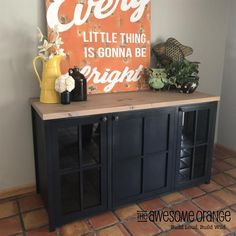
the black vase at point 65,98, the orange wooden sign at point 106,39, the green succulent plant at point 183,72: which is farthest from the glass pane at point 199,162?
the black vase at point 65,98

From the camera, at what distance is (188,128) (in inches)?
82.5

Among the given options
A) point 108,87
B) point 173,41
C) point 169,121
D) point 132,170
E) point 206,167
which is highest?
point 173,41

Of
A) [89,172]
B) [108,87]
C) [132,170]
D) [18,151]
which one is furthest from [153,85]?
[18,151]

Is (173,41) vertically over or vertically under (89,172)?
over

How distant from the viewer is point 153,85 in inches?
88.0

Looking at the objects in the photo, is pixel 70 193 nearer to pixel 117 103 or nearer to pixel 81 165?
pixel 81 165

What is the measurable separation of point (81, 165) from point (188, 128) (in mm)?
934

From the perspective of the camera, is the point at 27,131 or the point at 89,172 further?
the point at 27,131

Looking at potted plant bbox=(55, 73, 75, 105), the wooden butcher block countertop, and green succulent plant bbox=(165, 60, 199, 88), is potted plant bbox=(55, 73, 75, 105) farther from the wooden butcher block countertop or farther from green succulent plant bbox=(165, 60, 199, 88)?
green succulent plant bbox=(165, 60, 199, 88)

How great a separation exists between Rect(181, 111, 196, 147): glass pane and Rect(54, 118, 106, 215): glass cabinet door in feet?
2.32

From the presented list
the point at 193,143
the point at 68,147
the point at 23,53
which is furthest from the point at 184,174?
the point at 23,53

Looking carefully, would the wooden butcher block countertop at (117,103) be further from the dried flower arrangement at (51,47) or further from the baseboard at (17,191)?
the baseboard at (17,191)

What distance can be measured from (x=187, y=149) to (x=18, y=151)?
4.53 feet

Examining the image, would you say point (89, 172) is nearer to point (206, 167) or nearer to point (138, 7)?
point (206, 167)
